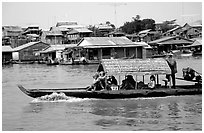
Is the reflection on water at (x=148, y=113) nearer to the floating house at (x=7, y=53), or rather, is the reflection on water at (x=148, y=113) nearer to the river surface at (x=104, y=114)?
the river surface at (x=104, y=114)

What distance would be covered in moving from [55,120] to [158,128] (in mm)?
1693

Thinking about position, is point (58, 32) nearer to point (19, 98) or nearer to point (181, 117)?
point (19, 98)

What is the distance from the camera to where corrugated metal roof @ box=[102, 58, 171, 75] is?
730cm

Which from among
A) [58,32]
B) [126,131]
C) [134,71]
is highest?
[58,32]

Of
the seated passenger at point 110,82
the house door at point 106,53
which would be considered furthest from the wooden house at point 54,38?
the seated passenger at point 110,82

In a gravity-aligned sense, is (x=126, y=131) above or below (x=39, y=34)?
below

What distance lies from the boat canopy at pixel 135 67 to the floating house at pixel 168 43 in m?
20.4

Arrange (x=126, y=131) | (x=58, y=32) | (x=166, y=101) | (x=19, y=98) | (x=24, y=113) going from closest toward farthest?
(x=126, y=131) → (x=24, y=113) → (x=166, y=101) → (x=19, y=98) → (x=58, y=32)

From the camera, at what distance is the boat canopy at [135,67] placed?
23.9 ft

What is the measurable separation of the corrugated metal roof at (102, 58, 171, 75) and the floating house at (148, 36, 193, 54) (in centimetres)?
2038

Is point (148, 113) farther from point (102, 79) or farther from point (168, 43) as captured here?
point (168, 43)

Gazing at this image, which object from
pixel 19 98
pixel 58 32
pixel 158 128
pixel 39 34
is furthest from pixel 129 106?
pixel 39 34

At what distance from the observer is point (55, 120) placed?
6.09m

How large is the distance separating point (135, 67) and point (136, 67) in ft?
0.06
